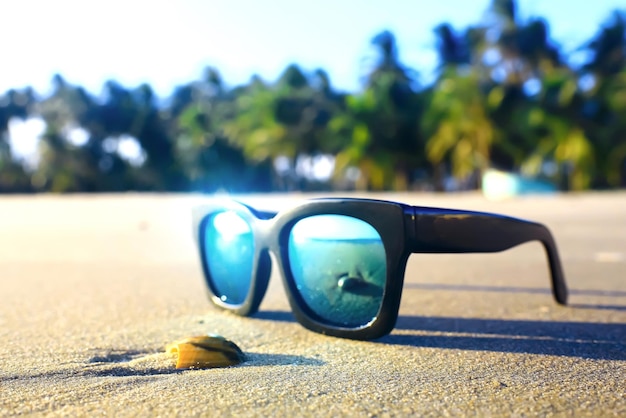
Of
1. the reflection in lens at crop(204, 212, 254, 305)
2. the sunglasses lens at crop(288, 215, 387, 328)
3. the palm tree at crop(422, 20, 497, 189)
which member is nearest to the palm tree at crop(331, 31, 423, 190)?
the palm tree at crop(422, 20, 497, 189)

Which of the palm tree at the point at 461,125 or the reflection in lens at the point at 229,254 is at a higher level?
the palm tree at the point at 461,125

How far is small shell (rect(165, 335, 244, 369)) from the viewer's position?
119 cm

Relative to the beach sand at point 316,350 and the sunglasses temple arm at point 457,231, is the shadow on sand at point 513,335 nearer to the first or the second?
the beach sand at point 316,350

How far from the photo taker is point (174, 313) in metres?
1.86

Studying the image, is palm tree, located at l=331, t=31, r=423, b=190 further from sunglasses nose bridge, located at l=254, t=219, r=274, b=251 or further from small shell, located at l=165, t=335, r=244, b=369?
small shell, located at l=165, t=335, r=244, b=369

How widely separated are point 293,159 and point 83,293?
2472cm

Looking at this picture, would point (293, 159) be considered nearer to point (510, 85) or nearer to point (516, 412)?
point (510, 85)

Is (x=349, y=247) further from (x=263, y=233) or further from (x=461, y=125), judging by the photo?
(x=461, y=125)

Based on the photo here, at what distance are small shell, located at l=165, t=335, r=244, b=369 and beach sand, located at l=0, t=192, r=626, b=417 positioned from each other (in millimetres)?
29

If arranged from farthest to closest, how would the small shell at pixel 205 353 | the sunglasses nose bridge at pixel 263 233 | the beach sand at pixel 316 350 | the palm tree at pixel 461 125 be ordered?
the palm tree at pixel 461 125
the sunglasses nose bridge at pixel 263 233
the small shell at pixel 205 353
the beach sand at pixel 316 350

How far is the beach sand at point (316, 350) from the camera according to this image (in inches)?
38.6

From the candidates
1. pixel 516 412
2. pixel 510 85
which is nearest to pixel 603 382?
pixel 516 412

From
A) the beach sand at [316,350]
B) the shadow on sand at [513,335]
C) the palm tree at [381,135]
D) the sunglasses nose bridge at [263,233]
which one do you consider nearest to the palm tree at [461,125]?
the palm tree at [381,135]

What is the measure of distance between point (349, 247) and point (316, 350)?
270 mm
